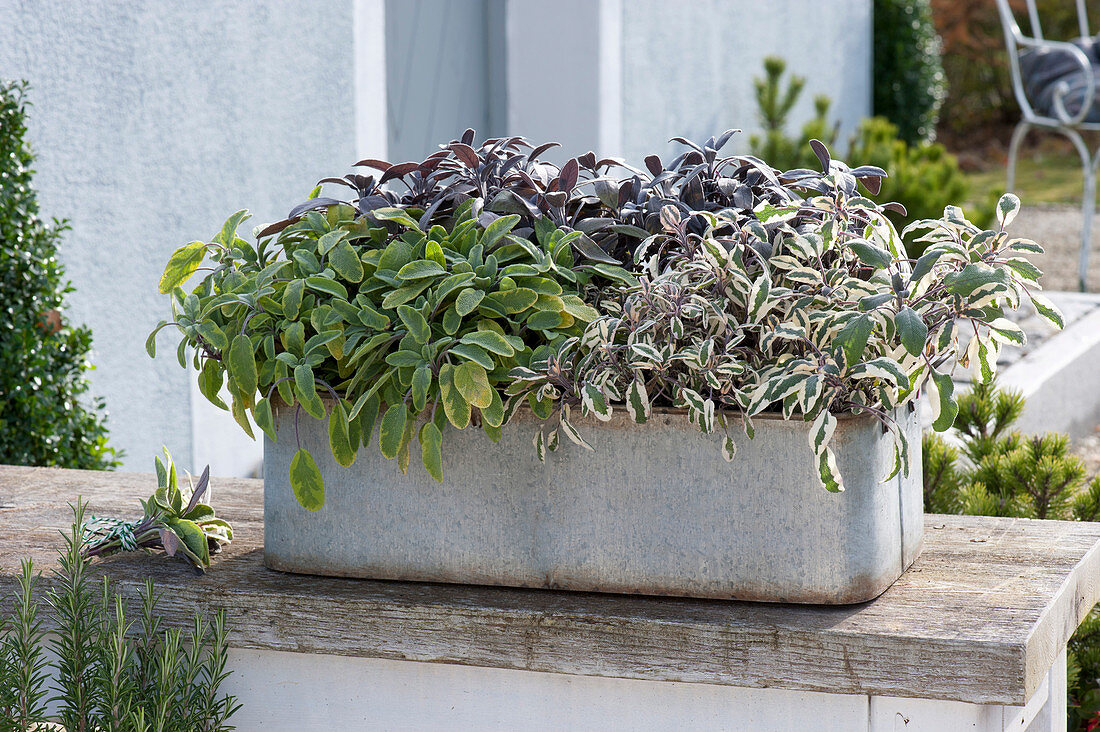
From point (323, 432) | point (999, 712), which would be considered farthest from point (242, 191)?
point (999, 712)

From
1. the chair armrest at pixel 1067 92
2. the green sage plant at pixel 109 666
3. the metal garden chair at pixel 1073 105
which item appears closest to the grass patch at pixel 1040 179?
the metal garden chair at pixel 1073 105

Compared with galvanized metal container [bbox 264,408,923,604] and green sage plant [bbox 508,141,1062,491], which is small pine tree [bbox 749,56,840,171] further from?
galvanized metal container [bbox 264,408,923,604]

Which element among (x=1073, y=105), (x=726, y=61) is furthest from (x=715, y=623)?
(x=1073, y=105)

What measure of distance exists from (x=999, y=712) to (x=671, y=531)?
360 mm

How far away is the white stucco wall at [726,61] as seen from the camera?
5.14 meters

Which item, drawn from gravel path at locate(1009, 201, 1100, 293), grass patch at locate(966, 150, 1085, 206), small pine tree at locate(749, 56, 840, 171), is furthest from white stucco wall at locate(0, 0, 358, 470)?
grass patch at locate(966, 150, 1085, 206)

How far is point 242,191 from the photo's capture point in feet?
11.1

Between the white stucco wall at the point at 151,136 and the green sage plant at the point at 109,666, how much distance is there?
1.80m

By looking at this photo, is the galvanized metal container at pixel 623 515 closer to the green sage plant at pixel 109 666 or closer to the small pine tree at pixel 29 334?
the green sage plant at pixel 109 666

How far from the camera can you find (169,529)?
134cm

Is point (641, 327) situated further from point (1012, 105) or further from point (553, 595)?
point (1012, 105)

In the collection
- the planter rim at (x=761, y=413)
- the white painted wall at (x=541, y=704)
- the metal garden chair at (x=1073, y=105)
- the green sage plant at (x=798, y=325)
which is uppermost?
the metal garden chair at (x=1073, y=105)

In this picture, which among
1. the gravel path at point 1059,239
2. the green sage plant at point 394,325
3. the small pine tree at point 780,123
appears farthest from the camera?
the gravel path at point 1059,239

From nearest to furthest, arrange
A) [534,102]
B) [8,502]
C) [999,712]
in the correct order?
[999,712], [8,502], [534,102]
